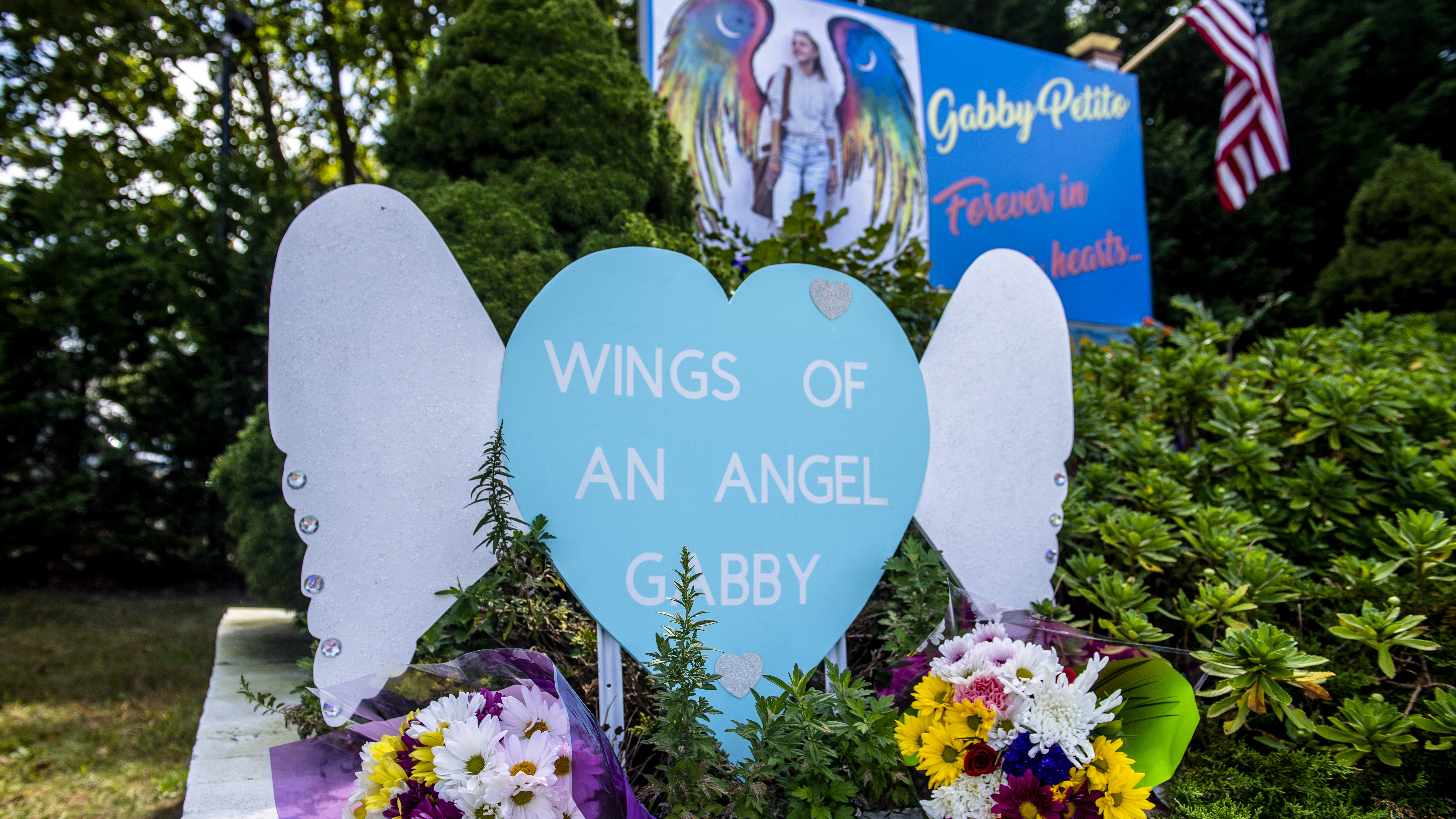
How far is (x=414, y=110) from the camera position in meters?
3.28

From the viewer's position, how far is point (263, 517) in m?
3.93

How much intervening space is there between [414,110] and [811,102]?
3.12 m

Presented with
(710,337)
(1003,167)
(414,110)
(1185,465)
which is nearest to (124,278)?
(414,110)

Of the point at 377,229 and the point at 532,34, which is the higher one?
the point at 532,34

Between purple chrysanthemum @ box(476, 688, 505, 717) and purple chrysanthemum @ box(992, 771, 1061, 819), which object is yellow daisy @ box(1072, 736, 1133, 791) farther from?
purple chrysanthemum @ box(476, 688, 505, 717)

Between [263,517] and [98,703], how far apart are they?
1118 mm

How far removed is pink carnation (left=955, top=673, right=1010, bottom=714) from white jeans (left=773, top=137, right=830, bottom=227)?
4240 mm

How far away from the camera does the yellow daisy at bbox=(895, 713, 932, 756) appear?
157 centimetres

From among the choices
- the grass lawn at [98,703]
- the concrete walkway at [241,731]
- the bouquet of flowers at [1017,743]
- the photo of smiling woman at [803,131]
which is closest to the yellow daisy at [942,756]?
the bouquet of flowers at [1017,743]

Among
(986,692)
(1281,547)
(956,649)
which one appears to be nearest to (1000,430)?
(956,649)

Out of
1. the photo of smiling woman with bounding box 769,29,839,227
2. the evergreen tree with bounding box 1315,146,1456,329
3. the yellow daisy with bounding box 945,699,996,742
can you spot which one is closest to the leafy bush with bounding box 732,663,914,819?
the yellow daisy with bounding box 945,699,996,742

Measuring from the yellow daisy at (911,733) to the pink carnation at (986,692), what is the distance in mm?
86

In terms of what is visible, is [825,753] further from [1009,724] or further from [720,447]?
[720,447]

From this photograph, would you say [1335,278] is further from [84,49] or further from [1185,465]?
[84,49]
